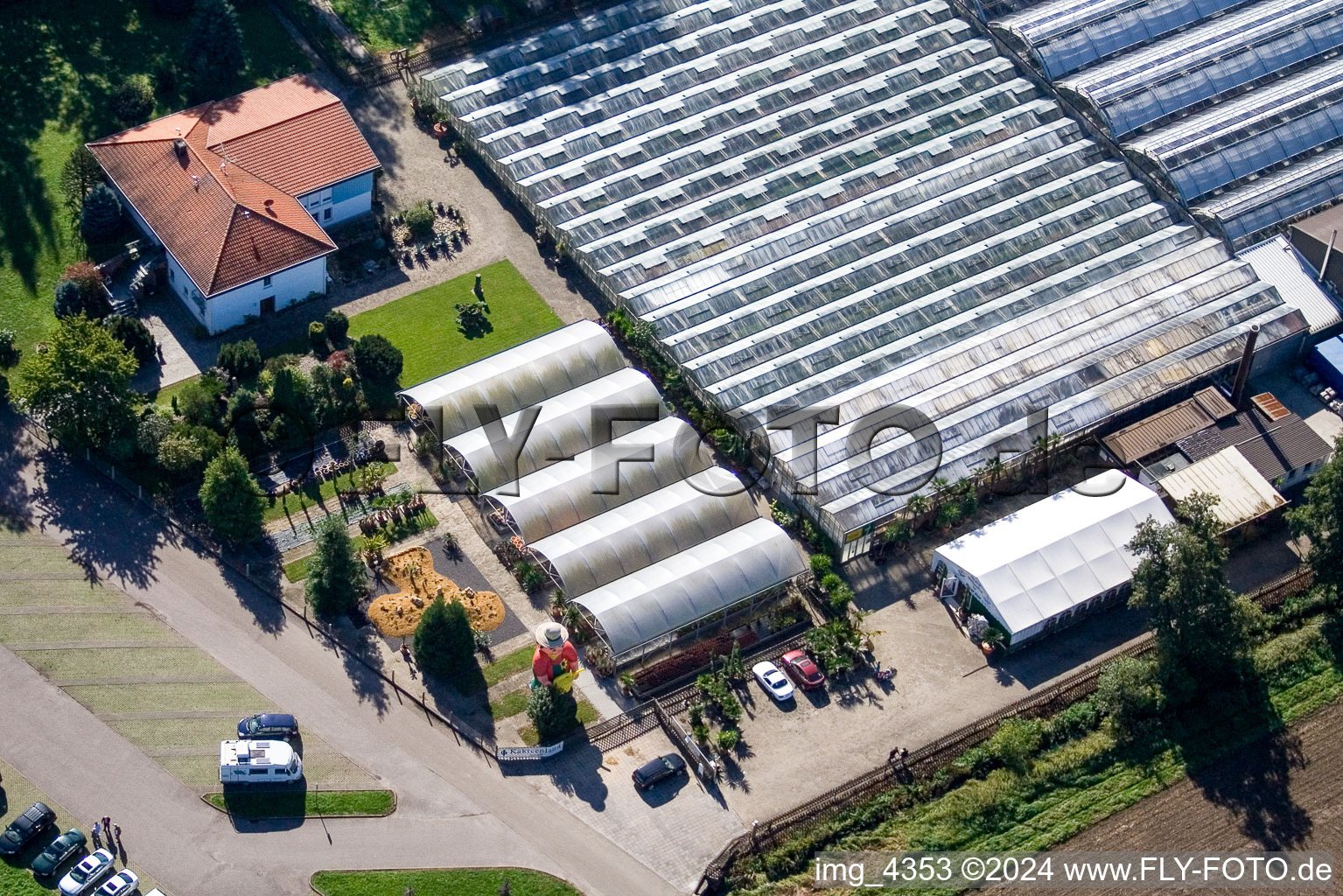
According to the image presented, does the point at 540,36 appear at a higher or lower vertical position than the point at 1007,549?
higher

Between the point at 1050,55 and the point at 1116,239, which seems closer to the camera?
the point at 1116,239

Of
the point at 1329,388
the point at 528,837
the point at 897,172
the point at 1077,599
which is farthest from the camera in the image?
the point at 897,172

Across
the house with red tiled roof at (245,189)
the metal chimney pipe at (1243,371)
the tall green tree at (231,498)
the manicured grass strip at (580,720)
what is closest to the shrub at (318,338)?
the house with red tiled roof at (245,189)

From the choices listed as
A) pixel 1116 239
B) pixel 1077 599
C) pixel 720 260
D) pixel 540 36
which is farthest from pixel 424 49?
pixel 1077 599

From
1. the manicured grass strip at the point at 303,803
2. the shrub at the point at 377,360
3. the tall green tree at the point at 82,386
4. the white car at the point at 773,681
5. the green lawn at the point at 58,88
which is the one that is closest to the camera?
the manicured grass strip at the point at 303,803

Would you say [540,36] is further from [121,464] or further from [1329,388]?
[1329,388]

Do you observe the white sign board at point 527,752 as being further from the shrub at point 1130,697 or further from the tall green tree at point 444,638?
the shrub at point 1130,697

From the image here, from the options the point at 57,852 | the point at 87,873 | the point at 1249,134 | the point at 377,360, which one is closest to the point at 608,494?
the point at 377,360
